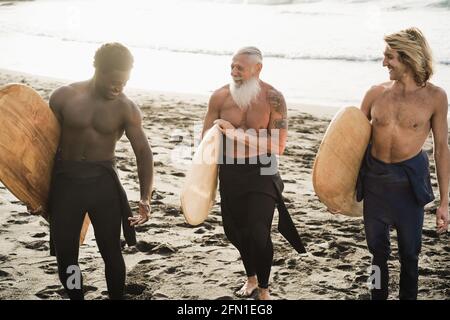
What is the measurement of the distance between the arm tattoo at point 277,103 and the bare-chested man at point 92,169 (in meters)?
0.93

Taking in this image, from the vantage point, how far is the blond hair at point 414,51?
3535 millimetres

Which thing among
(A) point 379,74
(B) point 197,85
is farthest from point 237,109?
(A) point 379,74

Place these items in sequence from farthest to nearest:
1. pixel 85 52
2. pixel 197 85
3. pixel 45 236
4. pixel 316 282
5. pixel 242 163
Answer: pixel 85 52
pixel 197 85
pixel 45 236
pixel 316 282
pixel 242 163

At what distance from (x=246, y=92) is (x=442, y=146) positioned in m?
1.28

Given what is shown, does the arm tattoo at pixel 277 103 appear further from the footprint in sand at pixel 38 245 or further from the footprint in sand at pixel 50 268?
the footprint in sand at pixel 38 245

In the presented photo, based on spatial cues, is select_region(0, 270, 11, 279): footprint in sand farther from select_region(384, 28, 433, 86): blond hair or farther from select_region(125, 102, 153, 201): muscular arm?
select_region(384, 28, 433, 86): blond hair

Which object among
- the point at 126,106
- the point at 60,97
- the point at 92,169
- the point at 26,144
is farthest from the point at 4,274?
the point at 126,106

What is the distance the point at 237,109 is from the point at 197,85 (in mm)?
8584

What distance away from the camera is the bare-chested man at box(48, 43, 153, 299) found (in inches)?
141

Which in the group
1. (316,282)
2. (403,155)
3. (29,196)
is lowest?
(316,282)

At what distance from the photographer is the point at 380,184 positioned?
3717mm

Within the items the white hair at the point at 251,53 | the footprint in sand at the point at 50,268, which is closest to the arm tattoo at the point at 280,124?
the white hair at the point at 251,53

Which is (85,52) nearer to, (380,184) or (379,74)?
(379,74)

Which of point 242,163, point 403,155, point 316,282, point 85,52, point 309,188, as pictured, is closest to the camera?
point 403,155
